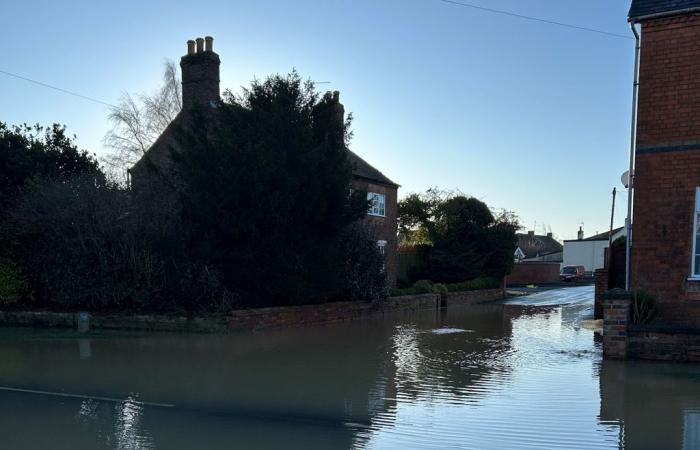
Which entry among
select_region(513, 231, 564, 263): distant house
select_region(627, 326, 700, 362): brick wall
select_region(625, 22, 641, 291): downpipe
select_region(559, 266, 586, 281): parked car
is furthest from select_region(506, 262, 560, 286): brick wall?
select_region(627, 326, 700, 362): brick wall

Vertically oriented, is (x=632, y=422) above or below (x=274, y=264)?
below

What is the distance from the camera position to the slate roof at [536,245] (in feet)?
273

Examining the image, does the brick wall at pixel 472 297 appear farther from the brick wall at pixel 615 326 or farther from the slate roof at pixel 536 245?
the slate roof at pixel 536 245

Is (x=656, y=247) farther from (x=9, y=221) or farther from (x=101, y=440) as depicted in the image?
(x=9, y=221)

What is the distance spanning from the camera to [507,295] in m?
35.5

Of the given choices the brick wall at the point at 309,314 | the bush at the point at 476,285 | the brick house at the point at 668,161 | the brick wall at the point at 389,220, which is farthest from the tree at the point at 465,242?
the brick house at the point at 668,161

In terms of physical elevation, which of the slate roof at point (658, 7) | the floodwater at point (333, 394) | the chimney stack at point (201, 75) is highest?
the chimney stack at point (201, 75)

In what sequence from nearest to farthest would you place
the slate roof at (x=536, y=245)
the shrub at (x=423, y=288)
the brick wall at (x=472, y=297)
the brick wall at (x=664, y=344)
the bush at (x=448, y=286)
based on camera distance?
the brick wall at (x=664, y=344) → the bush at (x=448, y=286) → the shrub at (x=423, y=288) → the brick wall at (x=472, y=297) → the slate roof at (x=536, y=245)

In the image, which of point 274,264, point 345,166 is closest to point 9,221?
point 274,264

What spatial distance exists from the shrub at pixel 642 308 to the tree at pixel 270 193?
28.0 feet

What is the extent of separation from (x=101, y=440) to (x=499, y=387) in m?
5.50

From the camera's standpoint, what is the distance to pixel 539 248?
86.4 meters

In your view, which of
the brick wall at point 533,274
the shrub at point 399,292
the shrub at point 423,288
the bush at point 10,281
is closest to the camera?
the bush at point 10,281

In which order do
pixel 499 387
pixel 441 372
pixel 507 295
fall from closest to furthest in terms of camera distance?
1. pixel 499 387
2. pixel 441 372
3. pixel 507 295
